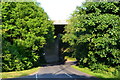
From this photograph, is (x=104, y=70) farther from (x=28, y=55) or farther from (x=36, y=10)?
(x=36, y=10)

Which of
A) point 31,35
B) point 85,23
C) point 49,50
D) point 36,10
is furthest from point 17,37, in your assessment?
point 49,50

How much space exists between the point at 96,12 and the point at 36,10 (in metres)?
15.5

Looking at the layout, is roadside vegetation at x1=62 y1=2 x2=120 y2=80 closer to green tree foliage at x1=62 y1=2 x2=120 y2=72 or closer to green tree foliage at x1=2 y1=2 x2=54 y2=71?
green tree foliage at x1=62 y1=2 x2=120 y2=72

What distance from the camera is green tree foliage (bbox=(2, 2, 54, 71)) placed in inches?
1123

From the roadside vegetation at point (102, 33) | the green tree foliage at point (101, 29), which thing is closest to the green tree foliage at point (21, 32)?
the roadside vegetation at point (102, 33)

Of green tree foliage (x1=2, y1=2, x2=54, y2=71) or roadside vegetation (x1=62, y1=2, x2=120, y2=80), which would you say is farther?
green tree foliage (x1=2, y1=2, x2=54, y2=71)

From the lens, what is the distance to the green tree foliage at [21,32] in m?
28.5

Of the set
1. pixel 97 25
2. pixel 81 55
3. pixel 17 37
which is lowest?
pixel 81 55

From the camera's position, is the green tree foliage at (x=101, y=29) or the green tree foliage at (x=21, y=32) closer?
the green tree foliage at (x=101, y=29)

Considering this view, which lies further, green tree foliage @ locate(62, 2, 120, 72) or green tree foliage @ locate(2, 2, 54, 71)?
green tree foliage @ locate(2, 2, 54, 71)

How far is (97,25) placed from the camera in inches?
795

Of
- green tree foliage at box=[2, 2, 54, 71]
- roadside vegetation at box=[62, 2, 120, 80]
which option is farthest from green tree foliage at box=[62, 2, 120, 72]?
green tree foliage at box=[2, 2, 54, 71]

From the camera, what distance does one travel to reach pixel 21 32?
30.5 meters

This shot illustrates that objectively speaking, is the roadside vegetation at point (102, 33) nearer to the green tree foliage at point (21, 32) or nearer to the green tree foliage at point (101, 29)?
the green tree foliage at point (101, 29)
